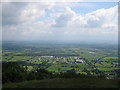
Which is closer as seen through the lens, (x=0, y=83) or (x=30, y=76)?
(x=0, y=83)

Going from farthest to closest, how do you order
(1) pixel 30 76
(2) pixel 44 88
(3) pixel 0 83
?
(1) pixel 30 76, (3) pixel 0 83, (2) pixel 44 88

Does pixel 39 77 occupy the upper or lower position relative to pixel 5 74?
lower

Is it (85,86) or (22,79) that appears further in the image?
(22,79)

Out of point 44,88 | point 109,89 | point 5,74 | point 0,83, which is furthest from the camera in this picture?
point 5,74

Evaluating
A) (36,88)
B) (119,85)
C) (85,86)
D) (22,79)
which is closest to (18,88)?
(36,88)

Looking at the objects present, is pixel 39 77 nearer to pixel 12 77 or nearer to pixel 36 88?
pixel 12 77

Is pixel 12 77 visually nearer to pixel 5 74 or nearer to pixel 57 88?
pixel 5 74

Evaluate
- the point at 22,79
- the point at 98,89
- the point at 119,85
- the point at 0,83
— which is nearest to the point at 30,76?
the point at 22,79

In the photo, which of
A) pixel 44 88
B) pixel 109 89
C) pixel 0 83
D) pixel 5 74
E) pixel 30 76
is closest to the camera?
pixel 109 89

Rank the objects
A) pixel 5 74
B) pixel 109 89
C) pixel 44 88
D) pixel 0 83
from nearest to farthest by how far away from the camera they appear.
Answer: pixel 109 89 < pixel 44 88 < pixel 0 83 < pixel 5 74
